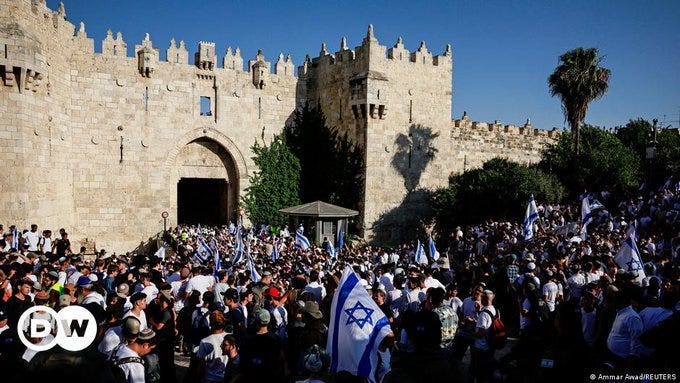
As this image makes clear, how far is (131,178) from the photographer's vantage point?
22859 mm

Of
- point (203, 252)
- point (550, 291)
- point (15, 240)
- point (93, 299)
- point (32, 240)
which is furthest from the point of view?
point (203, 252)

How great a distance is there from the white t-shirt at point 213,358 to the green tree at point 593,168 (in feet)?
86.0

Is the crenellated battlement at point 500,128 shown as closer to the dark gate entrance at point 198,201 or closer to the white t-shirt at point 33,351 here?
the dark gate entrance at point 198,201

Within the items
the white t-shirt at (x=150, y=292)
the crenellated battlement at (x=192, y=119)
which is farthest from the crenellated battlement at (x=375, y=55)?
the white t-shirt at (x=150, y=292)

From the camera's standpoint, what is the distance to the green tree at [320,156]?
82.0ft

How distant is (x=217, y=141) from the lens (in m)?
24.6

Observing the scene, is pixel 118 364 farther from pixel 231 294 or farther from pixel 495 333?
pixel 495 333

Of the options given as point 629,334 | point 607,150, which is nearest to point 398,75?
point 607,150

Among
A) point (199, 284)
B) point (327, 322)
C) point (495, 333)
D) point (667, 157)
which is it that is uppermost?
point (667, 157)

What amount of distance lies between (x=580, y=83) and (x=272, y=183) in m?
15.7

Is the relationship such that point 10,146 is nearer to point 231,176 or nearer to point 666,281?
point 231,176

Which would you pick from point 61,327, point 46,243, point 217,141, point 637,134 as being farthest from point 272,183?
point 637,134

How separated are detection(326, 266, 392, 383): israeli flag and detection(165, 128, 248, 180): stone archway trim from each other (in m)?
19.9

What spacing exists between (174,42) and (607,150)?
23.5 meters
